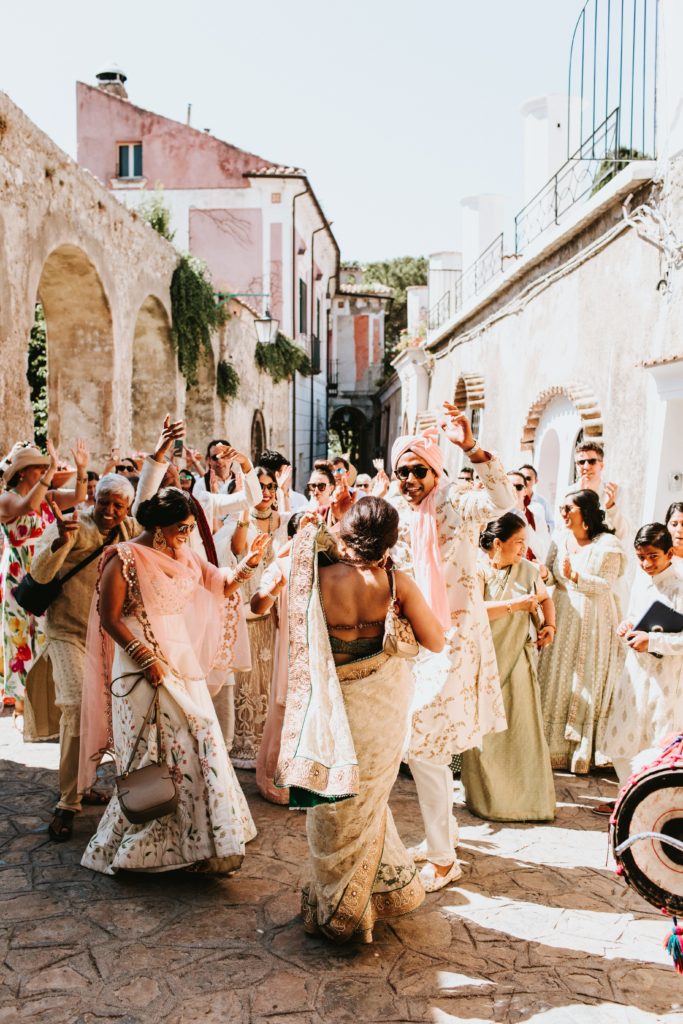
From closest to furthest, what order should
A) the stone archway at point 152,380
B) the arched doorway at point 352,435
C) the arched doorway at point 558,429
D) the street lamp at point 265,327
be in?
the arched doorway at point 558,429
the stone archway at point 152,380
the street lamp at point 265,327
the arched doorway at point 352,435

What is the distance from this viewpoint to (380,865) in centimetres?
365

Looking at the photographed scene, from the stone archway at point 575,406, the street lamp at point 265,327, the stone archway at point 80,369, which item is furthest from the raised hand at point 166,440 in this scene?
the street lamp at point 265,327

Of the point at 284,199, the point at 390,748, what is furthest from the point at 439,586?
the point at 284,199

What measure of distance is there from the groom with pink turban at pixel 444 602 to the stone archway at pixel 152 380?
10.4 metres

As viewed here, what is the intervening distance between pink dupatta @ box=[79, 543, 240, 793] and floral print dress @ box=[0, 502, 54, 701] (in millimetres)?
1564

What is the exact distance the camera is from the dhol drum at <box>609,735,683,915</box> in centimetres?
268

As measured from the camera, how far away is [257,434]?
20.9 m

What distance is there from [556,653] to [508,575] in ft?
3.33

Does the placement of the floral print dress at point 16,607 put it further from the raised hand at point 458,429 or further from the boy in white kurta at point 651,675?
the boy in white kurta at point 651,675

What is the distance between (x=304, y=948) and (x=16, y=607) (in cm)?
329

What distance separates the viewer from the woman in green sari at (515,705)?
491 centimetres

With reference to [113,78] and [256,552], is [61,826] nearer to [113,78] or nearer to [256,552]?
[256,552]

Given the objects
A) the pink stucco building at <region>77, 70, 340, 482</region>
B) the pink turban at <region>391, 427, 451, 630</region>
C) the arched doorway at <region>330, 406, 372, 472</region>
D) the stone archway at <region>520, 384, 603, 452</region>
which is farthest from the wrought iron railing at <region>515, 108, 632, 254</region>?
the arched doorway at <region>330, 406, 372, 472</region>

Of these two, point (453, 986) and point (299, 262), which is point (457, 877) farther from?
point (299, 262)
